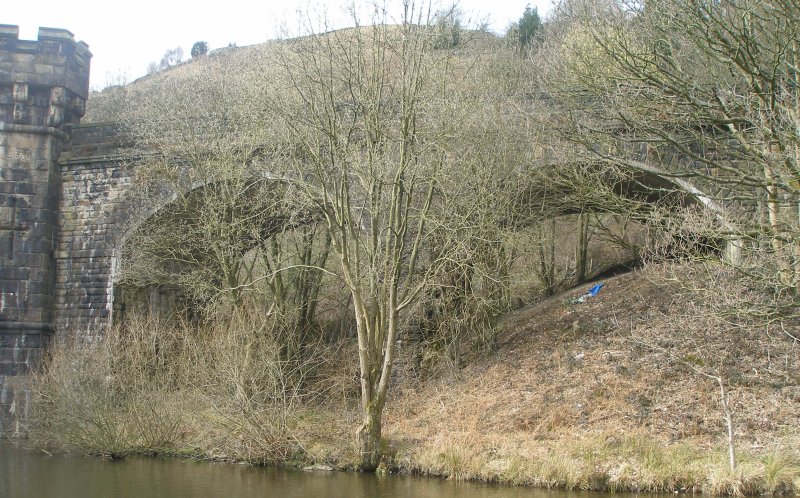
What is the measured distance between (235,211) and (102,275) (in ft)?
11.9

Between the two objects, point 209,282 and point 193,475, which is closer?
point 193,475

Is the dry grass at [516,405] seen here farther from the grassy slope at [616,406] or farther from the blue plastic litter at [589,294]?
the blue plastic litter at [589,294]

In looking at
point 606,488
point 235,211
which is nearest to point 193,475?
point 606,488

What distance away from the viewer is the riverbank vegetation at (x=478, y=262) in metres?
11.3

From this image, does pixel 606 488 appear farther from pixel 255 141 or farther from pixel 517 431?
pixel 255 141

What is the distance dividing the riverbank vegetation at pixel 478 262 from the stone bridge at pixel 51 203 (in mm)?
688

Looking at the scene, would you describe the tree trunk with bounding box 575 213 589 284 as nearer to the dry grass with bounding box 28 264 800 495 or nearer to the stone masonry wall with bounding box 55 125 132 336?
the dry grass with bounding box 28 264 800 495

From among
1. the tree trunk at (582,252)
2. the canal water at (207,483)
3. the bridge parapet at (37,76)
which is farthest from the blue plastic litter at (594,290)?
the bridge parapet at (37,76)

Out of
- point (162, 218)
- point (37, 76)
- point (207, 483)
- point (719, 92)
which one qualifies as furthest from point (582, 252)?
point (37, 76)

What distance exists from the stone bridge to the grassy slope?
8.10m

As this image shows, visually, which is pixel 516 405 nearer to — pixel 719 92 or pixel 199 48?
pixel 719 92

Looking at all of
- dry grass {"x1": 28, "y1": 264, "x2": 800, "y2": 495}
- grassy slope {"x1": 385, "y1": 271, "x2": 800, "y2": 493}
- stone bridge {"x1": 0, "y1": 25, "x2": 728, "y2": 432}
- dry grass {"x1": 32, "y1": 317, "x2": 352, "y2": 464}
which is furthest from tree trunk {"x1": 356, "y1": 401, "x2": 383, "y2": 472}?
stone bridge {"x1": 0, "y1": 25, "x2": 728, "y2": 432}

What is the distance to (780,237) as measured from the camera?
10320mm

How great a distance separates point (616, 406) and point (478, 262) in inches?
152
